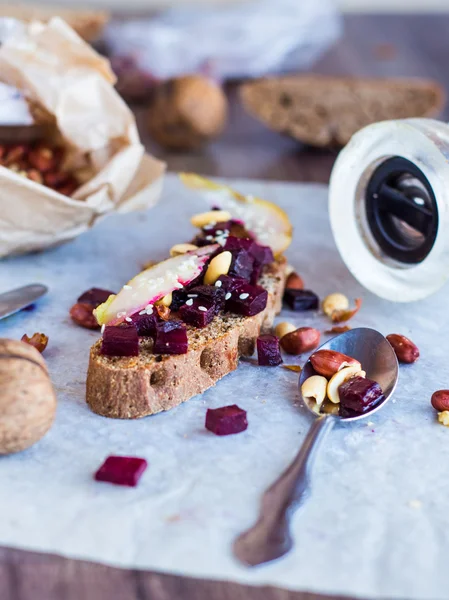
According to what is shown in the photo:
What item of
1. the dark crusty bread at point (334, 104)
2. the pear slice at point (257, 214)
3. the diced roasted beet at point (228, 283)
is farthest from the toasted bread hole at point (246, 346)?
the dark crusty bread at point (334, 104)

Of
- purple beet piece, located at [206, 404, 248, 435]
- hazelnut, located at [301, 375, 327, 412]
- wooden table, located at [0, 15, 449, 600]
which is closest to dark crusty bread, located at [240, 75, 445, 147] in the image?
wooden table, located at [0, 15, 449, 600]

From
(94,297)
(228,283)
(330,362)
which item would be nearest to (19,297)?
(94,297)

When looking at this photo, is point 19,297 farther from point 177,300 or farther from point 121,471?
point 121,471

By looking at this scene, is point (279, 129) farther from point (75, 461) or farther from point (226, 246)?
point (75, 461)

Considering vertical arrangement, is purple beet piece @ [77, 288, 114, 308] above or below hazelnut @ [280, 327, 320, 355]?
below

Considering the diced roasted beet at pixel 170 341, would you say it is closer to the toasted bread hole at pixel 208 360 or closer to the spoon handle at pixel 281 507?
the toasted bread hole at pixel 208 360

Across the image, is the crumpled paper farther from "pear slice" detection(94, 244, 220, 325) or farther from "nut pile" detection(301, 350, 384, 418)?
"nut pile" detection(301, 350, 384, 418)

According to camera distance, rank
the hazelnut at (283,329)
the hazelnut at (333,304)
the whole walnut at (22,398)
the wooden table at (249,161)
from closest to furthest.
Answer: the wooden table at (249,161) → the whole walnut at (22,398) → the hazelnut at (283,329) → the hazelnut at (333,304)
